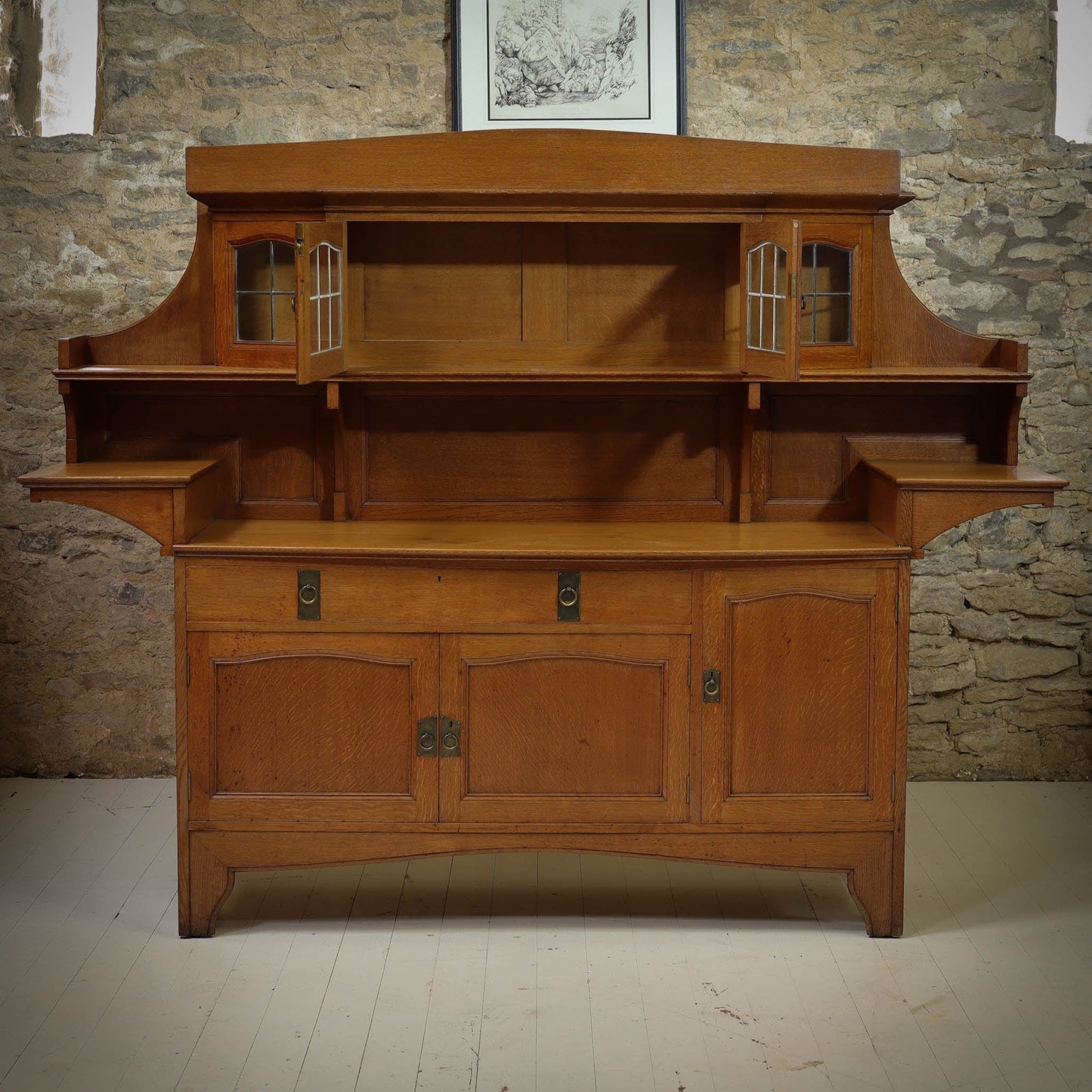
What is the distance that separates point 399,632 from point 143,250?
1977 millimetres

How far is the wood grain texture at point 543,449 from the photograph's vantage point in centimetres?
431

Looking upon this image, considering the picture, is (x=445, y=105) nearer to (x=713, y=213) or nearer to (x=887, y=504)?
(x=713, y=213)

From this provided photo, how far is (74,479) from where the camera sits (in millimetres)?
3723

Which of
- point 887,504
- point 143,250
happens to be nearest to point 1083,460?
point 887,504

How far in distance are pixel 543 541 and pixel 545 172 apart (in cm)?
112

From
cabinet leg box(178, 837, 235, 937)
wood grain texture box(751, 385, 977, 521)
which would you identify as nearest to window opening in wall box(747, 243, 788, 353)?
wood grain texture box(751, 385, 977, 521)

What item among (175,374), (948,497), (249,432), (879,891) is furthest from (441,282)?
(879,891)

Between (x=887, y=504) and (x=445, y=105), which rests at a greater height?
(x=445, y=105)

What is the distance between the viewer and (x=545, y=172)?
4059 millimetres

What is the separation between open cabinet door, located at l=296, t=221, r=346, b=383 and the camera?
359cm

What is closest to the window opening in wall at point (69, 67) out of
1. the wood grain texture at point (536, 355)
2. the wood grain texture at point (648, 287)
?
the wood grain texture at point (536, 355)

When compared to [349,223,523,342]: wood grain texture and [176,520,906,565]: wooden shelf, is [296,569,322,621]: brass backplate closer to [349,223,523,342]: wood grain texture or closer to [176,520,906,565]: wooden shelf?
[176,520,906,565]: wooden shelf

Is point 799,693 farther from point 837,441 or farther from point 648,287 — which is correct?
point 648,287

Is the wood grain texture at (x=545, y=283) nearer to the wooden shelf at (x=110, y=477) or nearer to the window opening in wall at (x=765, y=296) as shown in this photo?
the window opening in wall at (x=765, y=296)
